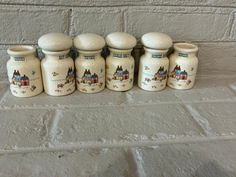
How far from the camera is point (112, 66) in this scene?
2.11ft

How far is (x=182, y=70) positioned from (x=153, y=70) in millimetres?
80

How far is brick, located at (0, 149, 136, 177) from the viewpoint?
1.31 feet

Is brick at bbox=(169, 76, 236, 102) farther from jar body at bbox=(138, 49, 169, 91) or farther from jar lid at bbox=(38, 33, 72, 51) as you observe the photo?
jar lid at bbox=(38, 33, 72, 51)

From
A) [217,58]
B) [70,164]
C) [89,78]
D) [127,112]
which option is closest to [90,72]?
[89,78]

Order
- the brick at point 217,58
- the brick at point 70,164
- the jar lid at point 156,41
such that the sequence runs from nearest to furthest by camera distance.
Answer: the brick at point 70,164 < the jar lid at point 156,41 < the brick at point 217,58

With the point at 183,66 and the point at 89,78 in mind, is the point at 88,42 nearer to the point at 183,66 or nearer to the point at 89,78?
the point at 89,78

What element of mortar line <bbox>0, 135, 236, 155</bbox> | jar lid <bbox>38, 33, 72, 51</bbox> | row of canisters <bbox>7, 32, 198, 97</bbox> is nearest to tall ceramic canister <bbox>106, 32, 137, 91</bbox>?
row of canisters <bbox>7, 32, 198, 97</bbox>

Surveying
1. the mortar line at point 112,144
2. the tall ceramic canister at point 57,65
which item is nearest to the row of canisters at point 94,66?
the tall ceramic canister at point 57,65

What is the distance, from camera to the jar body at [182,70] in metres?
0.65

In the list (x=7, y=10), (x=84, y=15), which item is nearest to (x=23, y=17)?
(x=7, y=10)

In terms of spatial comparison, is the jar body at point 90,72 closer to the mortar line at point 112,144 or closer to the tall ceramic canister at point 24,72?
the tall ceramic canister at point 24,72

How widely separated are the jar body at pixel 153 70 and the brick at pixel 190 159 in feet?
0.76

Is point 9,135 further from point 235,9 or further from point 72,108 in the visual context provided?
point 235,9

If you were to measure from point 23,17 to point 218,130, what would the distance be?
1.77ft
